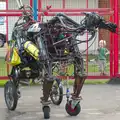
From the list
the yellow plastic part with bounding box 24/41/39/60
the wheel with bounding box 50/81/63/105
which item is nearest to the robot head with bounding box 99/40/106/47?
the wheel with bounding box 50/81/63/105

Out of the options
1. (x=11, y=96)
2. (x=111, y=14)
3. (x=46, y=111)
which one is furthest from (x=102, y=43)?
(x=46, y=111)

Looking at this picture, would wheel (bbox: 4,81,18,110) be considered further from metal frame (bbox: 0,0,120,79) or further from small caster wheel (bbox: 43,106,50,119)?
metal frame (bbox: 0,0,120,79)

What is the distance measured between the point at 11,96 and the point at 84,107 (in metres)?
1.41

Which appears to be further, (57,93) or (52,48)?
(57,93)

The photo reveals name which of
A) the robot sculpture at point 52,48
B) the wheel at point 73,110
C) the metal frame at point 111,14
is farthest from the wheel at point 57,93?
the metal frame at point 111,14

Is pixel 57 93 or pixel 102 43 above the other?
pixel 102 43

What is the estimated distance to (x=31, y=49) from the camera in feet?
24.9

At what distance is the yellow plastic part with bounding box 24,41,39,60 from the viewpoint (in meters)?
7.48

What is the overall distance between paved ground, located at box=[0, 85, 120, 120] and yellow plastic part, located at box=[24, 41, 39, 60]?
1065 mm

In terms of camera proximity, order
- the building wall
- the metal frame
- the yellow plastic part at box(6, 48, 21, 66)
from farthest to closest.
→ the building wall
the metal frame
the yellow plastic part at box(6, 48, 21, 66)

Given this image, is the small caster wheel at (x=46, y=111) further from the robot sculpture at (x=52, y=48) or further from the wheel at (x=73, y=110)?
the wheel at (x=73, y=110)

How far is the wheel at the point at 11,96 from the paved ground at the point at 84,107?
115mm

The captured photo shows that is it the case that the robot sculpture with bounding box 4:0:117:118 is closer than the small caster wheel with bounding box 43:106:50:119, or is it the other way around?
the robot sculpture with bounding box 4:0:117:118

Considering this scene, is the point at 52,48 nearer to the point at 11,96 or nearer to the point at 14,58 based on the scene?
the point at 14,58
